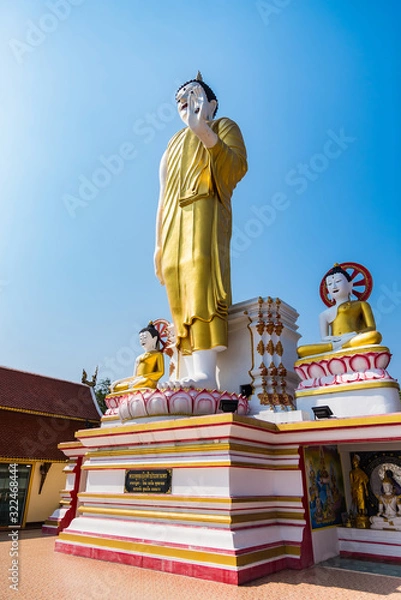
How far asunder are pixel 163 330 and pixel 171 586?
5530 mm

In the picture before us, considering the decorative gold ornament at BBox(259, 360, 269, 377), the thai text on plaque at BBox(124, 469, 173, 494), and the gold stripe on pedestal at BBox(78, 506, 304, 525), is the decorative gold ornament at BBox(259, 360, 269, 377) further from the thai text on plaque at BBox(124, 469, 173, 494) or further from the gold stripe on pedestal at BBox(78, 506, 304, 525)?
the thai text on plaque at BBox(124, 469, 173, 494)

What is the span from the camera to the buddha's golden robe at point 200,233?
22.4ft

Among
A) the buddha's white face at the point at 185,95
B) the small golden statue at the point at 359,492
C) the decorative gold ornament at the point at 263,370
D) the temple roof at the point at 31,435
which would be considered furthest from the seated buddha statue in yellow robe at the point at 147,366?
the temple roof at the point at 31,435

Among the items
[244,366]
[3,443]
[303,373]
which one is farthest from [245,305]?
[3,443]

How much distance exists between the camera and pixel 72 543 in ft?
18.7

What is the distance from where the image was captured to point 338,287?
261 inches

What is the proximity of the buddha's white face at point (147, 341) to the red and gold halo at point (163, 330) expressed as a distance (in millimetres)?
266

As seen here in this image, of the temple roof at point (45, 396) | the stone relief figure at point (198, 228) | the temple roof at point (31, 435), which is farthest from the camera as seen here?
the temple roof at point (45, 396)

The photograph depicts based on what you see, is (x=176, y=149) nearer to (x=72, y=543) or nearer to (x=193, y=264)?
(x=193, y=264)

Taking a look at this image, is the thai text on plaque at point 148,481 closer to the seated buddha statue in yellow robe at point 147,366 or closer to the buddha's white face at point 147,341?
the seated buddha statue in yellow robe at point 147,366

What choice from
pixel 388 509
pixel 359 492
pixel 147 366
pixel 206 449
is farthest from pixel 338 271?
pixel 147 366

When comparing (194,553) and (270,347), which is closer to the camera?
(194,553)

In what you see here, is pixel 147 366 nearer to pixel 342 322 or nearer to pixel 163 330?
pixel 163 330

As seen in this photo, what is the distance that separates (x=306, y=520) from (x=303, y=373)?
180 centimetres
